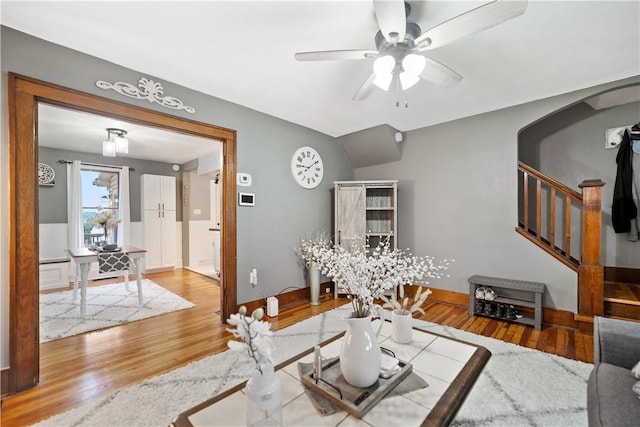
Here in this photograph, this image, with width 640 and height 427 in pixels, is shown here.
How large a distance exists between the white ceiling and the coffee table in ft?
6.51

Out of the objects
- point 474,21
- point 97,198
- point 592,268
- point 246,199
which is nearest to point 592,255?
point 592,268

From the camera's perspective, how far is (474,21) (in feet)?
4.44

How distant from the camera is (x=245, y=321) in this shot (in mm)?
894

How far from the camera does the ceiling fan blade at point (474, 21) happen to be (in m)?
1.23

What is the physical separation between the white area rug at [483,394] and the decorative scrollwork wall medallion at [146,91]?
2.26m

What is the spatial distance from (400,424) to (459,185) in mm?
3172

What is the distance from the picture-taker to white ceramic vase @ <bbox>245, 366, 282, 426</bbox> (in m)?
0.90

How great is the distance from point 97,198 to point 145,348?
4.28 metres

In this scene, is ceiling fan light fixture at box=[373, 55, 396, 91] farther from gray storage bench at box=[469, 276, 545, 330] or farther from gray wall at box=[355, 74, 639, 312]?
gray storage bench at box=[469, 276, 545, 330]

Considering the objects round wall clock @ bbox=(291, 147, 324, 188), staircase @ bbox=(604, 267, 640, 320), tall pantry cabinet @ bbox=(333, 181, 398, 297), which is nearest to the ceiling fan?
round wall clock @ bbox=(291, 147, 324, 188)

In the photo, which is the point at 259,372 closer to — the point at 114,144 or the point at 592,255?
the point at 592,255

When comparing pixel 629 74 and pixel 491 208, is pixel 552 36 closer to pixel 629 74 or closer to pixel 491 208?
pixel 629 74

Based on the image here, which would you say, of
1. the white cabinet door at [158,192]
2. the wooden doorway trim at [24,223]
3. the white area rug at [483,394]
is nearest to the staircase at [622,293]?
the white area rug at [483,394]

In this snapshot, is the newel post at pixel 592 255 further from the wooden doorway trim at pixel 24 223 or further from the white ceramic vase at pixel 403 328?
the wooden doorway trim at pixel 24 223
